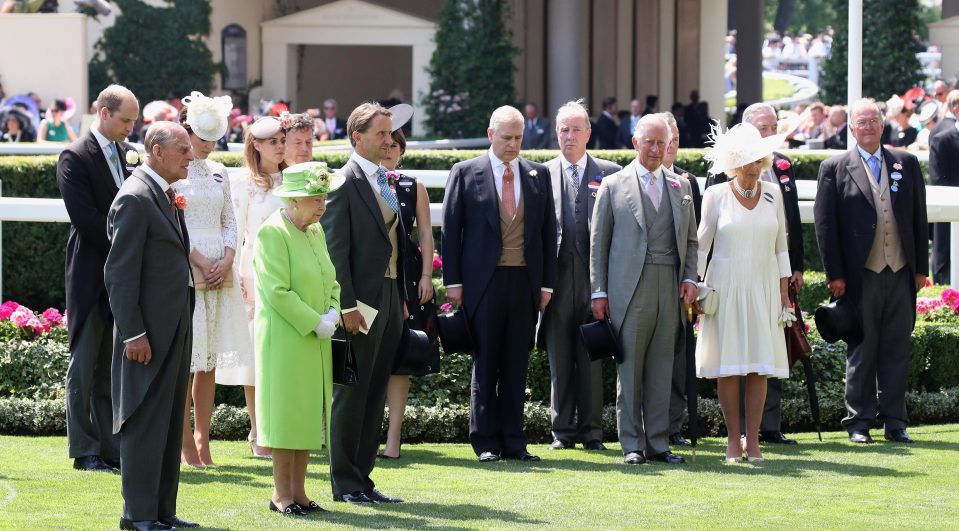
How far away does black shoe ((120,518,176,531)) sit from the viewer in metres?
6.36

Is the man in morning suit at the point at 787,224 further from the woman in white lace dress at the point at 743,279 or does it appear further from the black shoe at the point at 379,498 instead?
the black shoe at the point at 379,498

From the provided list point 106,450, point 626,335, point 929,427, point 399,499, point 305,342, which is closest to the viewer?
point 305,342

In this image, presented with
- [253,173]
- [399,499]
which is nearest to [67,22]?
[253,173]

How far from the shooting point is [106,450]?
7.96m

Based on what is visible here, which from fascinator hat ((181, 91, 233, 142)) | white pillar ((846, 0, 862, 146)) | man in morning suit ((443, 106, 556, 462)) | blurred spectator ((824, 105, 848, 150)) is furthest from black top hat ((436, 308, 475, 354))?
blurred spectator ((824, 105, 848, 150))

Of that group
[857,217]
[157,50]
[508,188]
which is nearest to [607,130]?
[157,50]

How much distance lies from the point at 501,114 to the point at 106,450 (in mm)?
2684

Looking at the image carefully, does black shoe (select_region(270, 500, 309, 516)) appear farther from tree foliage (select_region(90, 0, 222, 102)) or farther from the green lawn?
tree foliage (select_region(90, 0, 222, 102))

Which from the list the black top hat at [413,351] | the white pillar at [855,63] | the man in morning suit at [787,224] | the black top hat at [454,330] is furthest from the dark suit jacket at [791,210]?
the white pillar at [855,63]

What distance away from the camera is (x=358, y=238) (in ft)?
23.8

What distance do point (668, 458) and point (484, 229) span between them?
1.54m

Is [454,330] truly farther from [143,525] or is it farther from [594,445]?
[143,525]

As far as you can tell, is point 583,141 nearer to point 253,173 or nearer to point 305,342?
point 253,173

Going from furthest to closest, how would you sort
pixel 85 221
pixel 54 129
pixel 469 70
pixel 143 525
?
pixel 469 70, pixel 54 129, pixel 85 221, pixel 143 525
